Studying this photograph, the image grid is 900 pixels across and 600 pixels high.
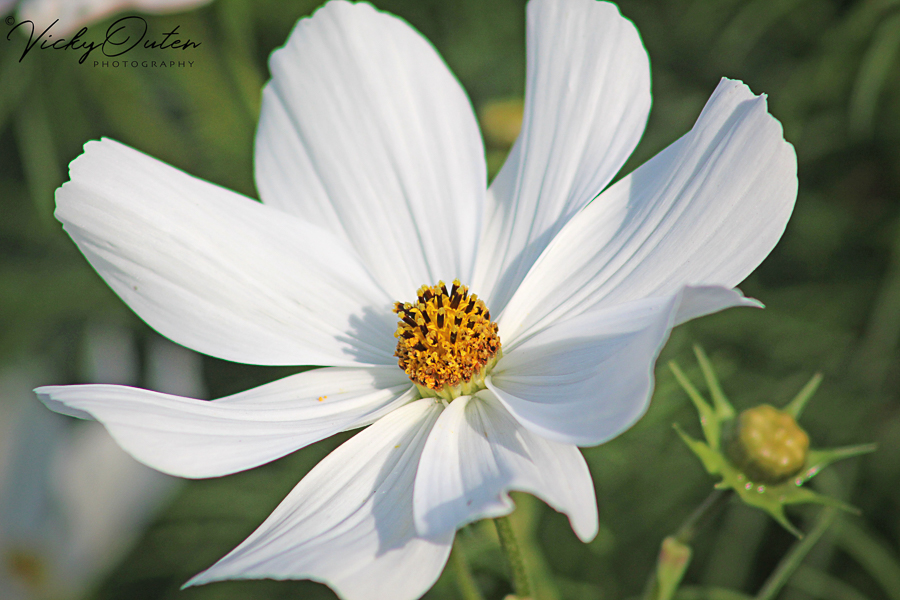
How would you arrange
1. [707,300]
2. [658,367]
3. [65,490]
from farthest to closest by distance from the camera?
1. [65,490]
2. [658,367]
3. [707,300]

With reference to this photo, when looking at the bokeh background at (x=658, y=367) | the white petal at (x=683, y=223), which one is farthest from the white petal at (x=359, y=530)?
the bokeh background at (x=658, y=367)

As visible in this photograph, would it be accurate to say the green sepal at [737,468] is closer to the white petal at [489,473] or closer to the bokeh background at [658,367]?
the white petal at [489,473]

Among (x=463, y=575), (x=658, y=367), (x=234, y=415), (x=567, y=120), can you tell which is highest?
(x=567, y=120)

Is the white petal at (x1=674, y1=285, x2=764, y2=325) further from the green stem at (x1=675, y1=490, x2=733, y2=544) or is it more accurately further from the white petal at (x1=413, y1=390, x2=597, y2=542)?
the green stem at (x1=675, y1=490, x2=733, y2=544)

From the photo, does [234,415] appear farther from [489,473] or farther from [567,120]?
[567,120]

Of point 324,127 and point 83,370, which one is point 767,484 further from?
point 83,370

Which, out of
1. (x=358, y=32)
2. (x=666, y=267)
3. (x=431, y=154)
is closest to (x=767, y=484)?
(x=666, y=267)

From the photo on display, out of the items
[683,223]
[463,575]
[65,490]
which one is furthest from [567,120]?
[65,490]

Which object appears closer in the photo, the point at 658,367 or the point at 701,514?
the point at 701,514
